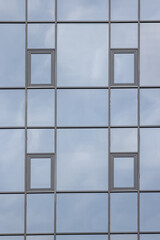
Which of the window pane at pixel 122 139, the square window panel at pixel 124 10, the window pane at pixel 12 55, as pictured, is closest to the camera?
the window pane at pixel 122 139

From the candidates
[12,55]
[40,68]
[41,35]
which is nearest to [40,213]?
[40,68]

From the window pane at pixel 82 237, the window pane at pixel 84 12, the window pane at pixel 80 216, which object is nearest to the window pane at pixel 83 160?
the window pane at pixel 80 216

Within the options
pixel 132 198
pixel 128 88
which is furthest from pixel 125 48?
pixel 132 198

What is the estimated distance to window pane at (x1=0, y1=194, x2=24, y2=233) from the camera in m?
9.82

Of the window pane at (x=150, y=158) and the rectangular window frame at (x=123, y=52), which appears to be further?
the rectangular window frame at (x=123, y=52)

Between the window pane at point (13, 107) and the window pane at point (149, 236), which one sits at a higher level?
the window pane at point (13, 107)

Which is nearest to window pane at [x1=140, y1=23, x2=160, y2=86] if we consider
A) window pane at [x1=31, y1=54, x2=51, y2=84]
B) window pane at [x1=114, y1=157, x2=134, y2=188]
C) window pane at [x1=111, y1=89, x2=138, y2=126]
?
window pane at [x1=111, y1=89, x2=138, y2=126]

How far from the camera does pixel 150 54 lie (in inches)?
395

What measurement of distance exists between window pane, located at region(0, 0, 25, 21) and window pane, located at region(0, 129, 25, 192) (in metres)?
3.08

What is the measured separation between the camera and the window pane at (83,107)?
9.89m

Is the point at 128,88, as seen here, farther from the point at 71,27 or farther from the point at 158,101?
the point at 71,27

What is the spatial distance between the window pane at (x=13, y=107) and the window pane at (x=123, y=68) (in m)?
2.62

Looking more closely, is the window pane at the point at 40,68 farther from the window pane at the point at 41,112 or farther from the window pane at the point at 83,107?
the window pane at the point at 83,107

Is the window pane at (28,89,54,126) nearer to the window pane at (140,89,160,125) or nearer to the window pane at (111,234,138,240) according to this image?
the window pane at (140,89,160,125)
